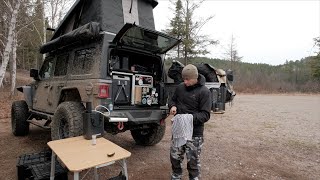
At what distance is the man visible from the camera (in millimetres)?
3689

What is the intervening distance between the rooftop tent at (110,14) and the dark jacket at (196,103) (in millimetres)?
1885

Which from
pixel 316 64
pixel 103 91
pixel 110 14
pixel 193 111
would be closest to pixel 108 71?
pixel 103 91

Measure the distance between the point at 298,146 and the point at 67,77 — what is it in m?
5.59

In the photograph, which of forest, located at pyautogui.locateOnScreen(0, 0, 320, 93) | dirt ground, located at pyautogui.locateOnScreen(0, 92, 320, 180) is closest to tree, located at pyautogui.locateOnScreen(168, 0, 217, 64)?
forest, located at pyautogui.locateOnScreen(0, 0, 320, 93)

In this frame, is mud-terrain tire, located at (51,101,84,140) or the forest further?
the forest

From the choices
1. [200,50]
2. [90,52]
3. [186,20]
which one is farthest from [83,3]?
[200,50]

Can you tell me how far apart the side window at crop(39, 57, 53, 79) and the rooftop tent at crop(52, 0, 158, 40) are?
615mm

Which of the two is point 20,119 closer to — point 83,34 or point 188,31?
point 83,34

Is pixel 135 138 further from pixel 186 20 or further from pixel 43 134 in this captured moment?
pixel 186 20

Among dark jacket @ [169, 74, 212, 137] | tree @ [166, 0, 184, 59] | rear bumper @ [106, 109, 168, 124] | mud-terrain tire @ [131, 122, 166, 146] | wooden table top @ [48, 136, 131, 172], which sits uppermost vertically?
tree @ [166, 0, 184, 59]

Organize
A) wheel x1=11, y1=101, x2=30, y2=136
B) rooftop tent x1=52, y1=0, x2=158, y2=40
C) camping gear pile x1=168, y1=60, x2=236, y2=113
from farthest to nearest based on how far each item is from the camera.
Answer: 1. wheel x1=11, y1=101, x2=30, y2=136
2. camping gear pile x1=168, y1=60, x2=236, y2=113
3. rooftop tent x1=52, y1=0, x2=158, y2=40

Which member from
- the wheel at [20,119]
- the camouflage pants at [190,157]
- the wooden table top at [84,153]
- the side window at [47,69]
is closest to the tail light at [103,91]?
the wooden table top at [84,153]

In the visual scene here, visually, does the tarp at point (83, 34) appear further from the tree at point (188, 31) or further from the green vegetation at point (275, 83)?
the green vegetation at point (275, 83)

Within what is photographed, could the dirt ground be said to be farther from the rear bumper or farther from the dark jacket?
the dark jacket
